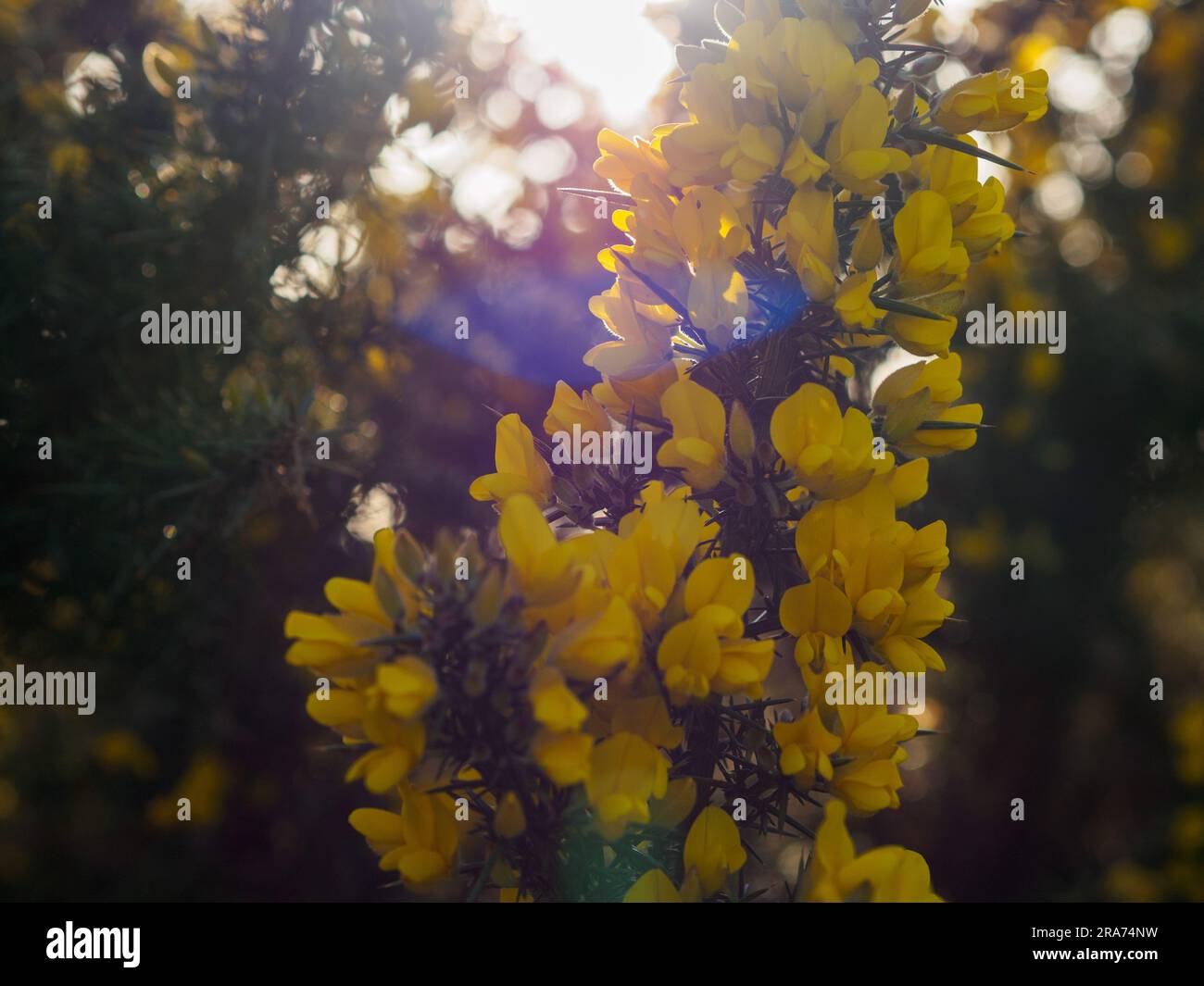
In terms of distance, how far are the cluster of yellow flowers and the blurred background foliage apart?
282 mm

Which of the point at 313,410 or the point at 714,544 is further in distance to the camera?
the point at 313,410

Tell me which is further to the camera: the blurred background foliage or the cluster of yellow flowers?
the blurred background foliage

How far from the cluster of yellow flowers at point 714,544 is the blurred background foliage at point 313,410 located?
282mm

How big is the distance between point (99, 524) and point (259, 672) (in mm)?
369

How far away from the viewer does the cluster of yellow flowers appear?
0.52 meters

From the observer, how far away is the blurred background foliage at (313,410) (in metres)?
1.10

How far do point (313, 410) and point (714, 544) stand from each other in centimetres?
73

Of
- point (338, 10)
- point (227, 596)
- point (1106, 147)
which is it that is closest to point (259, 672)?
point (227, 596)

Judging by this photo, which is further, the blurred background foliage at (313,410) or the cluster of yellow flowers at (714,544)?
the blurred background foliage at (313,410)

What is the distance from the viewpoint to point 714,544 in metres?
0.67

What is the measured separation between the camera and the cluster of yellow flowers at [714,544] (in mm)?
518

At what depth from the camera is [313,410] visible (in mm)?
1206

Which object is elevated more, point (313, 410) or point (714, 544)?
point (313, 410)
